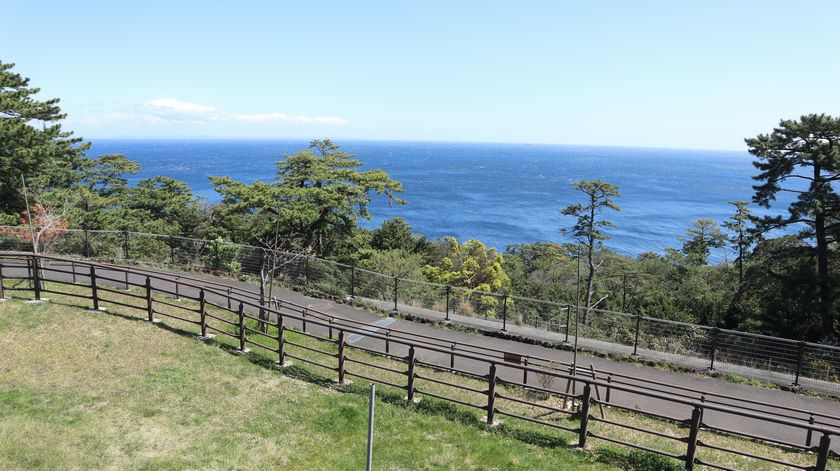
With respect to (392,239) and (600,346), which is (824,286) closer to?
(600,346)

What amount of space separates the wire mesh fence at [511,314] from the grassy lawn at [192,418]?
3984mm

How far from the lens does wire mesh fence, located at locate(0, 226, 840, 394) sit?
14.0 meters

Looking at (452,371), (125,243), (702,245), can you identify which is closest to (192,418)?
(452,371)

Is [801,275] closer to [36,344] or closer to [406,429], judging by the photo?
[406,429]

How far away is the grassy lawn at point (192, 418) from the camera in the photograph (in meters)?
6.71

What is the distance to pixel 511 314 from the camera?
20312mm

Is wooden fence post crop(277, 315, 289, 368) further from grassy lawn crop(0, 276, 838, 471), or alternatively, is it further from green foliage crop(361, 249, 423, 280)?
green foliage crop(361, 249, 423, 280)

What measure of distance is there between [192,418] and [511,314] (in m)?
14.6

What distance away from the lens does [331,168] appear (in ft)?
119

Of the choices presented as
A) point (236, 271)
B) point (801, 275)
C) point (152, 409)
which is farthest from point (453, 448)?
point (801, 275)

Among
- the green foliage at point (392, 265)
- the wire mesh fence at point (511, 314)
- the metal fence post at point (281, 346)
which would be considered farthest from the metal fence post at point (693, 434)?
the green foliage at point (392, 265)

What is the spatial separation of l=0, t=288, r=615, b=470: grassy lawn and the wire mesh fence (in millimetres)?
3984

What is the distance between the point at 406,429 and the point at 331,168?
3035 cm

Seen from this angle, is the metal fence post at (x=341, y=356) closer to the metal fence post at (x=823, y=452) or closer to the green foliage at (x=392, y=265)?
the metal fence post at (x=823, y=452)
